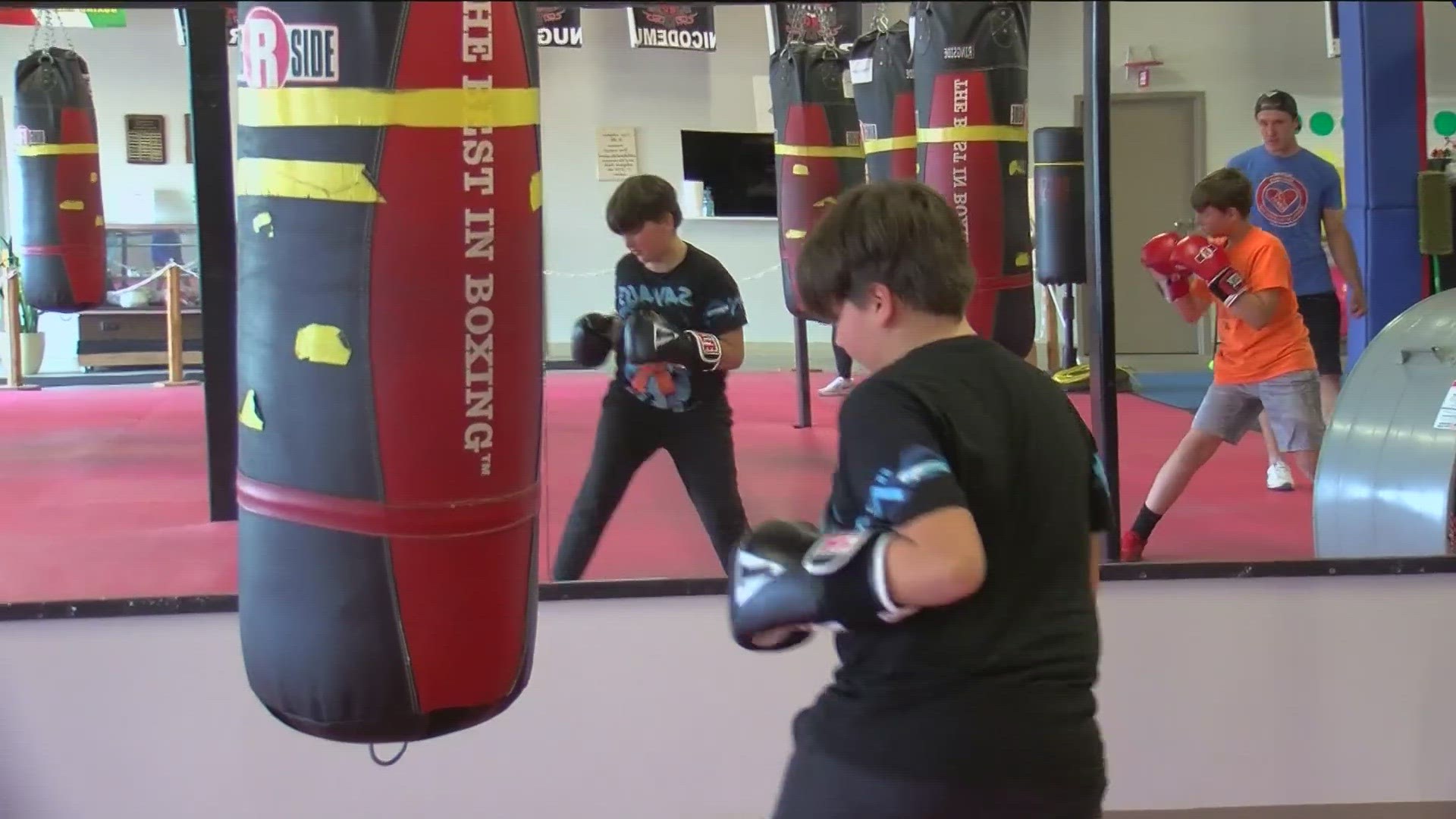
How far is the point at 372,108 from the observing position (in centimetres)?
123

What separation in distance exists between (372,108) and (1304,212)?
3569 millimetres

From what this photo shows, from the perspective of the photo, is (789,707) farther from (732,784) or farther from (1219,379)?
(1219,379)

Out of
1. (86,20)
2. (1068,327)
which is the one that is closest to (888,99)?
(1068,327)

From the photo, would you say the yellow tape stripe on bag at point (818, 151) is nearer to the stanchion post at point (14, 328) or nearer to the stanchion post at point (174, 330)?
the stanchion post at point (174, 330)

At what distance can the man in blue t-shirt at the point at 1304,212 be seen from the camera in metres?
4.04

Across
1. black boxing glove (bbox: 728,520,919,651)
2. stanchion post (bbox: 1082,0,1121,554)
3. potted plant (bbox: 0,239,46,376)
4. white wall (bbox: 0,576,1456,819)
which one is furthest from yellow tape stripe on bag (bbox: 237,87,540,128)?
potted plant (bbox: 0,239,46,376)

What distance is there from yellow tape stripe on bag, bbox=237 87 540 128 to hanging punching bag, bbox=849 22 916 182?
339 cm

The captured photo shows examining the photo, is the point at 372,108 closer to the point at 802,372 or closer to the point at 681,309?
the point at 681,309

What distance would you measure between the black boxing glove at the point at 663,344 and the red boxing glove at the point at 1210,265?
4.23ft

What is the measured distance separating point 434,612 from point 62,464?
4.47 meters

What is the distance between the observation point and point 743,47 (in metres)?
8.45

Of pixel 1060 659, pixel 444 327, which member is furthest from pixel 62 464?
pixel 1060 659

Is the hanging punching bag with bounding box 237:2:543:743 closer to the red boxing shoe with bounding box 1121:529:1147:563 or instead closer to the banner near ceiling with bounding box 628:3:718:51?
the red boxing shoe with bounding box 1121:529:1147:563

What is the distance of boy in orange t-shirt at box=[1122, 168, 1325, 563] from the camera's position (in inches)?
130
